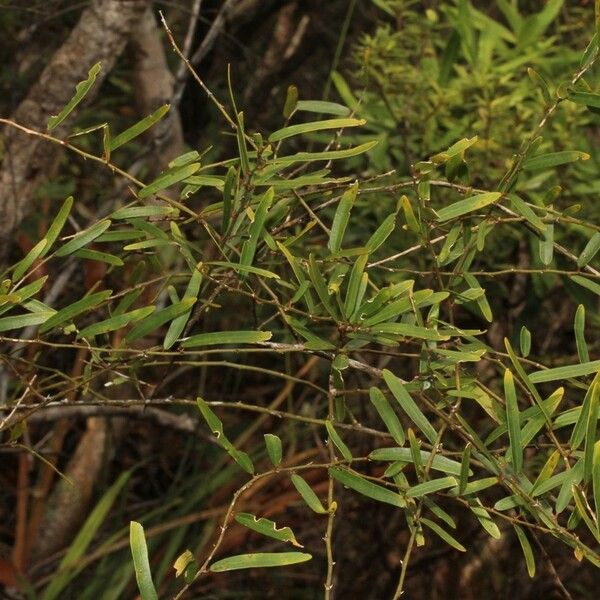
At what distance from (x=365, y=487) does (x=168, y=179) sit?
0.27m

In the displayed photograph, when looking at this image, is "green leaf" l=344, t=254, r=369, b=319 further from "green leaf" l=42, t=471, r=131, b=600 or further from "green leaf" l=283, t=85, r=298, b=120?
"green leaf" l=42, t=471, r=131, b=600

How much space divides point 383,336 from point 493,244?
874 mm

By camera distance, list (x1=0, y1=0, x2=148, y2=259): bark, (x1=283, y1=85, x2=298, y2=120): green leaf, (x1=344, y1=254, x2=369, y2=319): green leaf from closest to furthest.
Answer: (x1=344, y1=254, x2=369, y2=319): green leaf
(x1=283, y1=85, x2=298, y2=120): green leaf
(x1=0, y1=0, x2=148, y2=259): bark

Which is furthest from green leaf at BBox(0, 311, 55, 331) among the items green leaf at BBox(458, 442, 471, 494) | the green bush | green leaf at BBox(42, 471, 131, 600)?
green leaf at BBox(42, 471, 131, 600)

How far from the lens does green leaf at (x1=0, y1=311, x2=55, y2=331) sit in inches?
30.2

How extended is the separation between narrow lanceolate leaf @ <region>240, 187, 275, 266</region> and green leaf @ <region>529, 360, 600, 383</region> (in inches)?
8.3

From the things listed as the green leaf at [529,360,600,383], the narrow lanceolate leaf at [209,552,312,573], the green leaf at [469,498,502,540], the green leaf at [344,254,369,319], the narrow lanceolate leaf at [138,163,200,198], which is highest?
the narrow lanceolate leaf at [138,163,200,198]

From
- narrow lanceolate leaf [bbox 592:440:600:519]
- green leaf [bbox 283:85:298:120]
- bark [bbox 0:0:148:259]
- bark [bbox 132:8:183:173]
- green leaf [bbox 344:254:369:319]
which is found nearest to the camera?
narrow lanceolate leaf [bbox 592:440:600:519]

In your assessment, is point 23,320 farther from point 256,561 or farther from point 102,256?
point 256,561

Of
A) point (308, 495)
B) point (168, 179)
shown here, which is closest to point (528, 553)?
point (308, 495)

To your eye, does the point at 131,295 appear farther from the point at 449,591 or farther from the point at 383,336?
the point at 449,591

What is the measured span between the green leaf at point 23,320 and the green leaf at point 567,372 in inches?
13.5

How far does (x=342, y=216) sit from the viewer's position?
0.79m

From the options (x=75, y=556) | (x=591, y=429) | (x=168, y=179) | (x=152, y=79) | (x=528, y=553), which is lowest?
(x=75, y=556)
